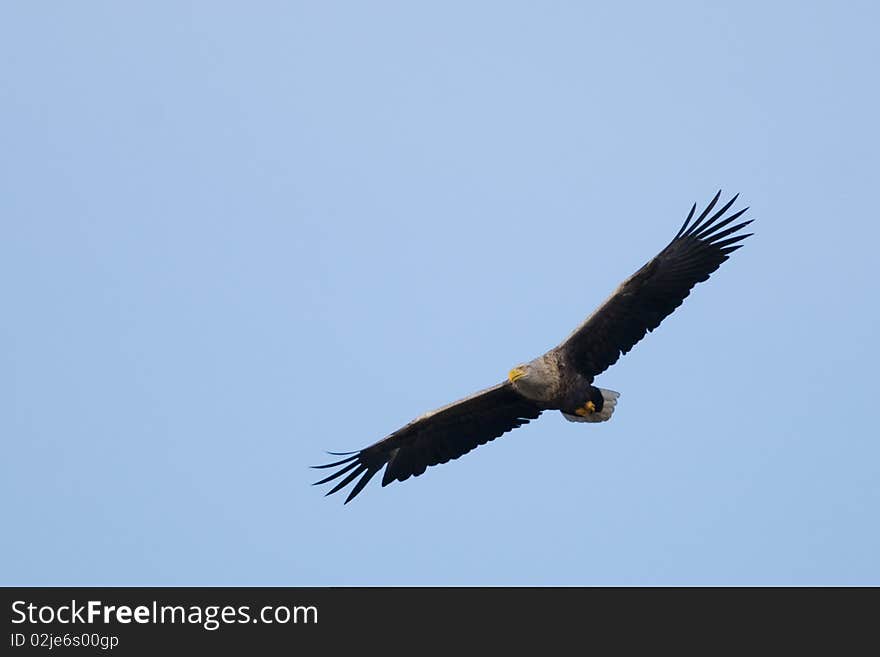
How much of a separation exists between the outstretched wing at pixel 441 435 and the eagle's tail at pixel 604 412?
0.39 m

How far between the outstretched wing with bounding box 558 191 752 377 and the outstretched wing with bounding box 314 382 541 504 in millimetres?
888

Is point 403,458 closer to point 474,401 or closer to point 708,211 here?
point 474,401

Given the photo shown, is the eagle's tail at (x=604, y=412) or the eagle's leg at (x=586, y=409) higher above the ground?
the eagle's tail at (x=604, y=412)

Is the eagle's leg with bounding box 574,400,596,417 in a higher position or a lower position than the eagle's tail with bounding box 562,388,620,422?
lower

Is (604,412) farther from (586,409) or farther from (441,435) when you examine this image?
(441,435)

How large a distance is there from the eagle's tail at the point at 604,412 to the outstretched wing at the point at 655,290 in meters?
0.55

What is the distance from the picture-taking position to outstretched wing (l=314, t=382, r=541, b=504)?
17.5 meters

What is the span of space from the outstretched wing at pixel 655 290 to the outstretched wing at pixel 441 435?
2.91 ft

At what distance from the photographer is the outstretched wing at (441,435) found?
1753 cm

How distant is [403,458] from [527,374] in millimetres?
1869

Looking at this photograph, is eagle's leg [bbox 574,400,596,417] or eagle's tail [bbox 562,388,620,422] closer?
eagle's leg [bbox 574,400,596,417]

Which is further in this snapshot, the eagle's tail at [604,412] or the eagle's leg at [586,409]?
the eagle's tail at [604,412]

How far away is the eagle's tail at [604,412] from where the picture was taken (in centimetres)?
1741
